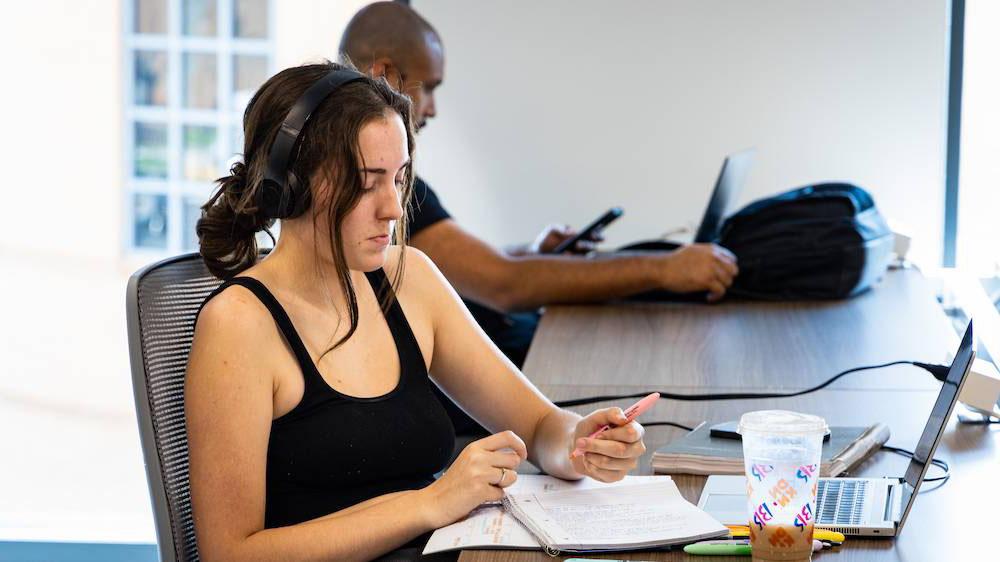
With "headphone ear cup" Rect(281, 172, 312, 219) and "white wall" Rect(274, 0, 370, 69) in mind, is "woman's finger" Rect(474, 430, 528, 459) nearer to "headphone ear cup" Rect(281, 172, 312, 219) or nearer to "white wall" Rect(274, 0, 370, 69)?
"headphone ear cup" Rect(281, 172, 312, 219)

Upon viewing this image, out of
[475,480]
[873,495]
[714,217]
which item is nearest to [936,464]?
[873,495]

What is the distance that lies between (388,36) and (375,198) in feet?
4.01

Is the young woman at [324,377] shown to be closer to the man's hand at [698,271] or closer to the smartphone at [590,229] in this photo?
the man's hand at [698,271]

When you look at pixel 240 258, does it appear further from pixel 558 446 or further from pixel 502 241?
pixel 502 241

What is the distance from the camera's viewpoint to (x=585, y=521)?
4.03 feet

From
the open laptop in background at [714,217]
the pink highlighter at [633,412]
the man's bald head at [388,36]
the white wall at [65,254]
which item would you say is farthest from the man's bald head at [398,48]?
the white wall at [65,254]

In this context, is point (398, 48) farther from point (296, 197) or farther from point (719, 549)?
point (719, 549)

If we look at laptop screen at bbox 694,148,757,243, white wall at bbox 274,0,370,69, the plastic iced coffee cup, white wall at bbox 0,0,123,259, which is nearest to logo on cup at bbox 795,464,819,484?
the plastic iced coffee cup

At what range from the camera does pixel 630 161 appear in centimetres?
342

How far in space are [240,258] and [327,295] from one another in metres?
0.12

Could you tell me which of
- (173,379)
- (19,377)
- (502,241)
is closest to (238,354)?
(173,379)

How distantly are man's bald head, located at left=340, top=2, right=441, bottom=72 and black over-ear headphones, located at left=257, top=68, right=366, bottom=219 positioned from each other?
1.16 metres

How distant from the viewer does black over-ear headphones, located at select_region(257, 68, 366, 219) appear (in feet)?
4.27

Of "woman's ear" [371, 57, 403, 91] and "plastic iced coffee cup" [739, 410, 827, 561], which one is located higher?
"woman's ear" [371, 57, 403, 91]
